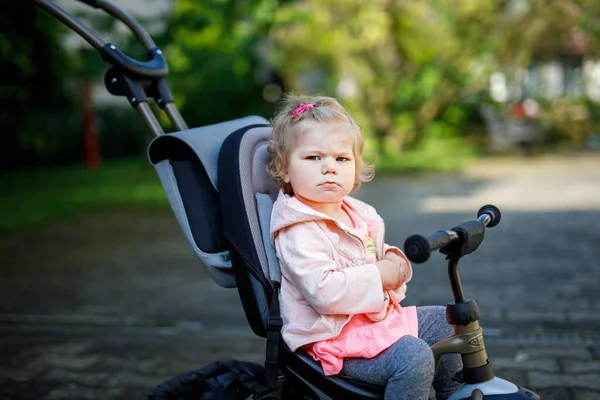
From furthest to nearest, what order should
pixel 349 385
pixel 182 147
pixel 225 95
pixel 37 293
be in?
pixel 225 95 → pixel 37 293 → pixel 182 147 → pixel 349 385

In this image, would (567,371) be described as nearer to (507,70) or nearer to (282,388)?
(282,388)

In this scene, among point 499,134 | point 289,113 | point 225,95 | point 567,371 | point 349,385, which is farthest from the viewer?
point 499,134

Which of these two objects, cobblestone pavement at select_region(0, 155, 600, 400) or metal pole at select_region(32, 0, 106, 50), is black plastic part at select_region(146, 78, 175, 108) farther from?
cobblestone pavement at select_region(0, 155, 600, 400)

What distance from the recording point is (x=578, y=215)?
28.0 ft

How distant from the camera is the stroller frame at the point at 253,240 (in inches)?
92.0

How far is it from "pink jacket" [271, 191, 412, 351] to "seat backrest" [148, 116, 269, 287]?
27 cm

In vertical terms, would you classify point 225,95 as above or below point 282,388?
above

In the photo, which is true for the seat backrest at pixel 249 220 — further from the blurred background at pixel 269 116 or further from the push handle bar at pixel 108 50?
the blurred background at pixel 269 116

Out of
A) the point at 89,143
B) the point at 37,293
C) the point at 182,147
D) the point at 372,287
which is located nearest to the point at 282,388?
the point at 372,287

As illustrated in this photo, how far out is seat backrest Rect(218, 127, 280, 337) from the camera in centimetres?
257

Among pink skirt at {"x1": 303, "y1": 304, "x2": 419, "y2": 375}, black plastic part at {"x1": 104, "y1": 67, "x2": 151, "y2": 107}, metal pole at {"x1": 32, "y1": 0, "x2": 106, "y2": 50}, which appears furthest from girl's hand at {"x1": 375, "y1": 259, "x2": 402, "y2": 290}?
metal pole at {"x1": 32, "y1": 0, "x2": 106, "y2": 50}

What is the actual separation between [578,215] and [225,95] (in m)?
5.75

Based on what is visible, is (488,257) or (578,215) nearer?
(488,257)

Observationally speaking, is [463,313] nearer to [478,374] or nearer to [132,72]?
[478,374]
